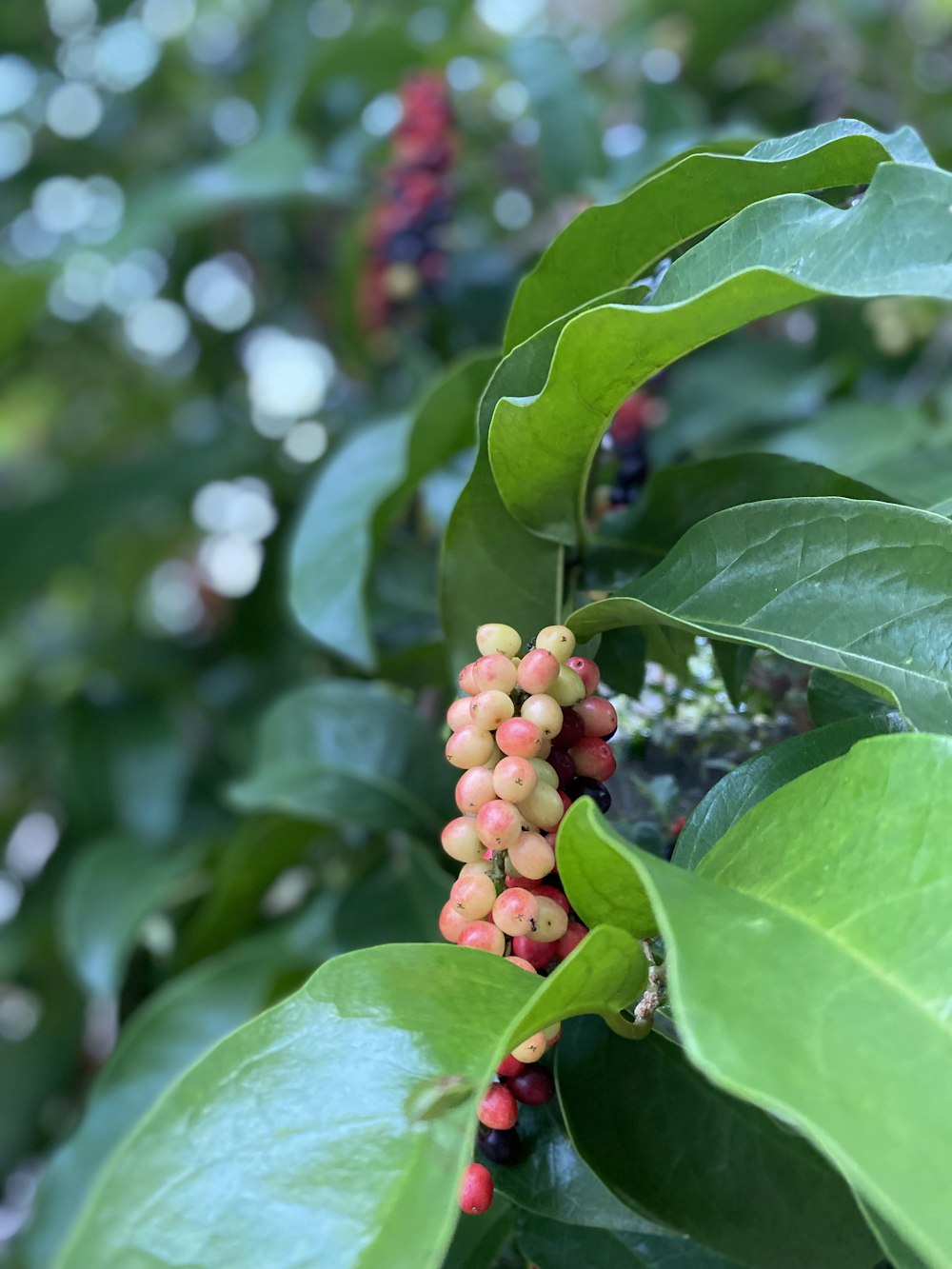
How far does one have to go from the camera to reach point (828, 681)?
1.03 feet

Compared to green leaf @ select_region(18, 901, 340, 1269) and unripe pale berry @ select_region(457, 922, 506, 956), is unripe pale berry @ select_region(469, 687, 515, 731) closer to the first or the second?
unripe pale berry @ select_region(457, 922, 506, 956)

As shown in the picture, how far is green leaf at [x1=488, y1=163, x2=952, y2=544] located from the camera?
241 mm

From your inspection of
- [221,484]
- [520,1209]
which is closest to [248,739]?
[221,484]

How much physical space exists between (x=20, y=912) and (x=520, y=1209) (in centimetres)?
92

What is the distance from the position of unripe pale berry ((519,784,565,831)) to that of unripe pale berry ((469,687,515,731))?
0.07ft

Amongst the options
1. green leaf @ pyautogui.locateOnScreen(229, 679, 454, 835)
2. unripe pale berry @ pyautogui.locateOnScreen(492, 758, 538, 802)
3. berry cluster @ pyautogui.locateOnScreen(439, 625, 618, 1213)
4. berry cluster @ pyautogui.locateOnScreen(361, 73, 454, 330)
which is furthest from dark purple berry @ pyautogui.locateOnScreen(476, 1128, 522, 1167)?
berry cluster @ pyautogui.locateOnScreen(361, 73, 454, 330)

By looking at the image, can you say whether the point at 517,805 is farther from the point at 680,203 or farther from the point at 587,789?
the point at 680,203

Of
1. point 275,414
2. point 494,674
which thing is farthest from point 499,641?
point 275,414

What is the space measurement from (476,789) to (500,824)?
0.7 inches

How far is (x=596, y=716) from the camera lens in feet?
1.04

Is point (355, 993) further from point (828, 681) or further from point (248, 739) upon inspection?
point (248, 739)

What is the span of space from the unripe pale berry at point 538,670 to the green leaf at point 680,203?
12 centimetres

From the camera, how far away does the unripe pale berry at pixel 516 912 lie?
0.93ft

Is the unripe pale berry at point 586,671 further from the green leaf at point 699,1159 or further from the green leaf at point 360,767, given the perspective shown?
the green leaf at point 360,767
